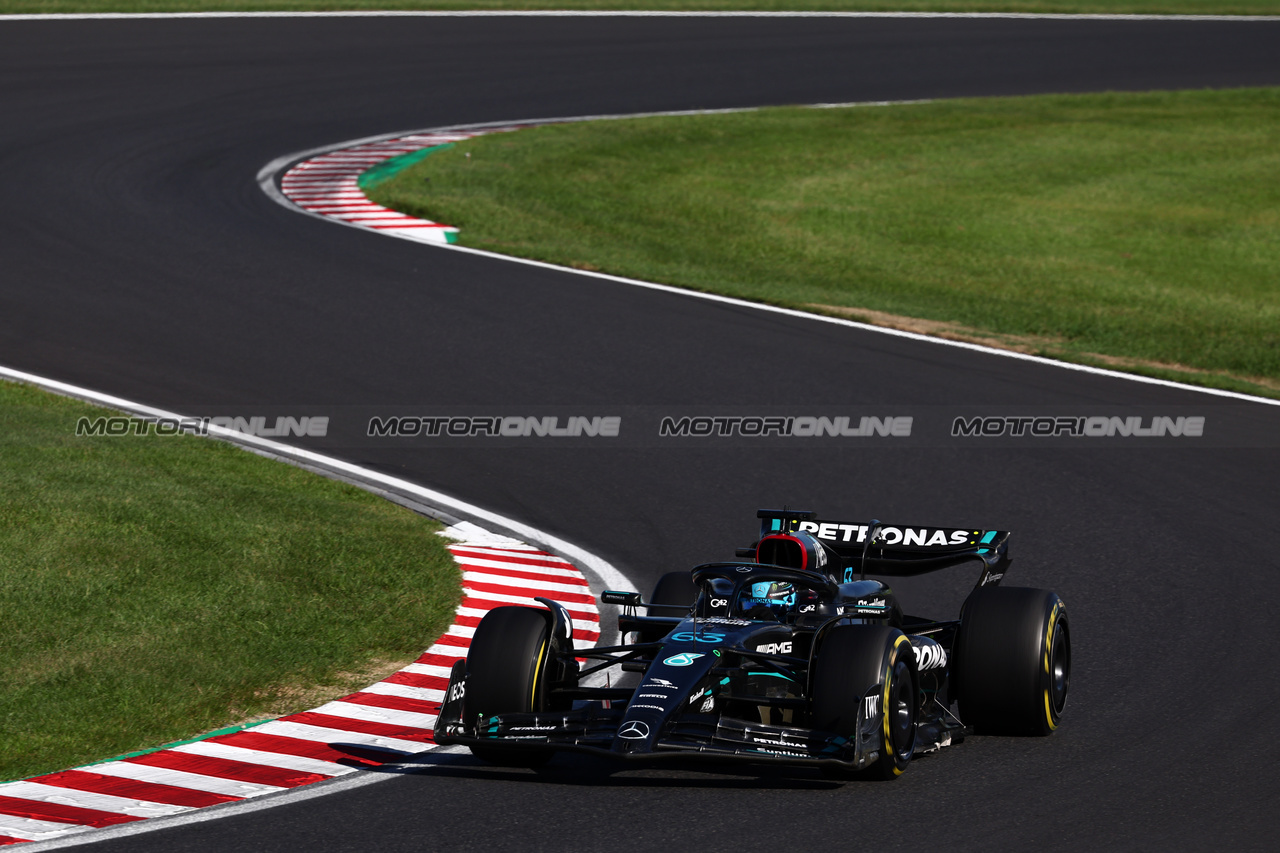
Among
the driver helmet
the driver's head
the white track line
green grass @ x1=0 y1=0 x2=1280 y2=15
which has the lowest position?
the white track line

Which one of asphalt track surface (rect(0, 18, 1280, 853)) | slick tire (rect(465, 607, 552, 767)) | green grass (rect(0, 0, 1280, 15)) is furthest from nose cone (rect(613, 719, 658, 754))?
green grass (rect(0, 0, 1280, 15))

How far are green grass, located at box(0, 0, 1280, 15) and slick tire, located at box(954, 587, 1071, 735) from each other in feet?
103

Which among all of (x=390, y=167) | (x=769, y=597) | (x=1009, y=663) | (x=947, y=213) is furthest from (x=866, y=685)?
(x=390, y=167)

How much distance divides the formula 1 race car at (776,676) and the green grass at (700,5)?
30.7 m

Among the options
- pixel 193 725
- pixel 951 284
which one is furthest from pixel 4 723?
pixel 951 284

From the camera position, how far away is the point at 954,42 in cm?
3688

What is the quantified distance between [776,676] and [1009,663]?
4.07ft

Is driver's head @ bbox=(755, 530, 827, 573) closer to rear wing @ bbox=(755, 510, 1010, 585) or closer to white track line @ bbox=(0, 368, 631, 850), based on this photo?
rear wing @ bbox=(755, 510, 1010, 585)

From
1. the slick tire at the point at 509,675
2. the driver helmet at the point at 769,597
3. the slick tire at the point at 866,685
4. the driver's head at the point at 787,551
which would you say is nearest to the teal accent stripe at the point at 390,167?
the driver's head at the point at 787,551

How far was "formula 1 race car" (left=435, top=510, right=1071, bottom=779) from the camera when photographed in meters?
7.28

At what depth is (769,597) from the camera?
27.3 ft

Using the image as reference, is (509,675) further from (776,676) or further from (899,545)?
(899,545)

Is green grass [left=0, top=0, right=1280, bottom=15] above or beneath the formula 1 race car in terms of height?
above

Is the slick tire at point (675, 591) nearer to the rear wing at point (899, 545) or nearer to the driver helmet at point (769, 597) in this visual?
the rear wing at point (899, 545)
